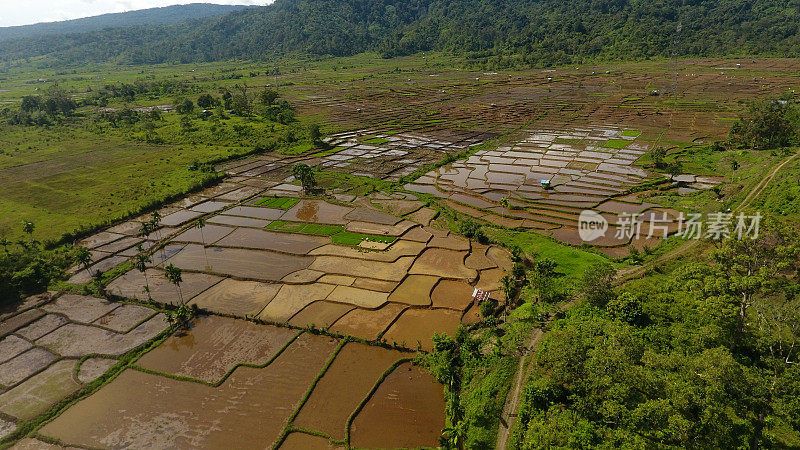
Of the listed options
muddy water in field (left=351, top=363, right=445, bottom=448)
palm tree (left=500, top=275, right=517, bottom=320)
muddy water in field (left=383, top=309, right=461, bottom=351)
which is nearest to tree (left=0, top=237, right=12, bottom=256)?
muddy water in field (left=383, top=309, right=461, bottom=351)

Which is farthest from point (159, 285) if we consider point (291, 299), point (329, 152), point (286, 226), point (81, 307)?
point (329, 152)

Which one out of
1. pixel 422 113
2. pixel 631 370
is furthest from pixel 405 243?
pixel 422 113

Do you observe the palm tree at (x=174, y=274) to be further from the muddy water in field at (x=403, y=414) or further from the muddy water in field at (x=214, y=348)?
the muddy water in field at (x=403, y=414)

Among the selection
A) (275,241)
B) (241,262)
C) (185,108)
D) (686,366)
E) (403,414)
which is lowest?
(403,414)

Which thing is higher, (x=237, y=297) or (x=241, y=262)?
(x=241, y=262)

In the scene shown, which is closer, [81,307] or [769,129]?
[81,307]

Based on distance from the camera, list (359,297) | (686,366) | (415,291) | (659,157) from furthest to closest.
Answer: (659,157)
(415,291)
(359,297)
(686,366)

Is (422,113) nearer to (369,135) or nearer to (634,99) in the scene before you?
(369,135)

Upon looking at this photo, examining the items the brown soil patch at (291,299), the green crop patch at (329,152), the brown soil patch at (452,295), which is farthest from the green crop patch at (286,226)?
the green crop patch at (329,152)
